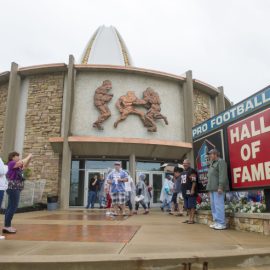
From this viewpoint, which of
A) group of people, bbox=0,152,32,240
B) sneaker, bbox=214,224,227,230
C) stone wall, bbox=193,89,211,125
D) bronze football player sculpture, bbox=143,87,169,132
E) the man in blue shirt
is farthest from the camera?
stone wall, bbox=193,89,211,125

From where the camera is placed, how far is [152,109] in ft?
60.6

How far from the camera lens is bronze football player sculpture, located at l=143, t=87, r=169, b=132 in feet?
60.1

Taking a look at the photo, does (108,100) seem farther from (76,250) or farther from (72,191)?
(76,250)

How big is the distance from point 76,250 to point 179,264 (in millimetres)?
1353

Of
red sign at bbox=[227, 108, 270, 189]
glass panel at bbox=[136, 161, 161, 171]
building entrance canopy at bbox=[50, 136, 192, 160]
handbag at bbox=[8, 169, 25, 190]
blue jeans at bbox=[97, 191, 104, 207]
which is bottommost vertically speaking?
blue jeans at bbox=[97, 191, 104, 207]

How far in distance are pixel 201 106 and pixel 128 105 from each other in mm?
5606

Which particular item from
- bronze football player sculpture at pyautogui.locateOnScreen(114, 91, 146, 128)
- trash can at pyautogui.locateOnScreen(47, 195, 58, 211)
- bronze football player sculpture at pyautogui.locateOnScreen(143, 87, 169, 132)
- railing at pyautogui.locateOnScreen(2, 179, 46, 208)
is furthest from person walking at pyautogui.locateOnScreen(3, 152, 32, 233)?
bronze football player sculpture at pyautogui.locateOnScreen(143, 87, 169, 132)

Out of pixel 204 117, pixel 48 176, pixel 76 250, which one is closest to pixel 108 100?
pixel 48 176

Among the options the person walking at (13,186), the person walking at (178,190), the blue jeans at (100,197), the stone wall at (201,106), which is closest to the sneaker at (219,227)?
the person walking at (13,186)

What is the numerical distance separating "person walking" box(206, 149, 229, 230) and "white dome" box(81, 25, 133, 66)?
1923 centimetres

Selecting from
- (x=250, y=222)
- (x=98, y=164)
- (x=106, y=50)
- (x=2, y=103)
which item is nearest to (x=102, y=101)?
(x=98, y=164)

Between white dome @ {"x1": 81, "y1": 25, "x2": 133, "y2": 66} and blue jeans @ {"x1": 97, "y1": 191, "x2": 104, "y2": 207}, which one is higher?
white dome @ {"x1": 81, "y1": 25, "x2": 133, "y2": 66}

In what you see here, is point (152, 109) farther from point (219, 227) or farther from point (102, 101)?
point (219, 227)

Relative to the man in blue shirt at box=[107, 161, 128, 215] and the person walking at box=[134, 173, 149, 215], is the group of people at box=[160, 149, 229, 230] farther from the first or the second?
the person walking at box=[134, 173, 149, 215]
